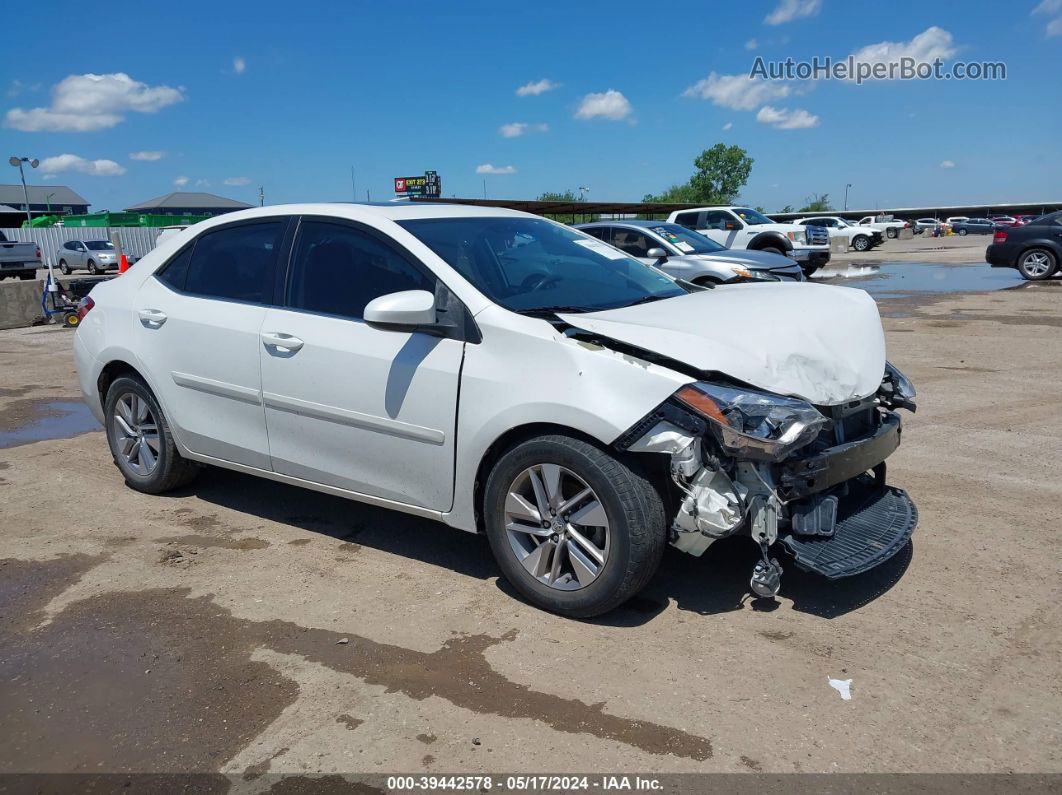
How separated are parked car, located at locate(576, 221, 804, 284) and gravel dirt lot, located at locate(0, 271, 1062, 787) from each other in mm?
8411

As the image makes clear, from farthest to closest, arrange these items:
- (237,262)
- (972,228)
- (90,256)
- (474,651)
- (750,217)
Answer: (972,228)
(90,256)
(750,217)
(237,262)
(474,651)

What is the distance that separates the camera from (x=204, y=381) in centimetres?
478

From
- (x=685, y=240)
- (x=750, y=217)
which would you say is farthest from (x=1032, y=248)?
(x=685, y=240)

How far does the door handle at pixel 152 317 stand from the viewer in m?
5.03

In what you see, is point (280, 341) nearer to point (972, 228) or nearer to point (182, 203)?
point (972, 228)

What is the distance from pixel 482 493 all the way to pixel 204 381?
1.93 m

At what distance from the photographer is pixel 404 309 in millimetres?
3750

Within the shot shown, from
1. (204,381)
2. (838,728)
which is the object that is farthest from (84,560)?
→ (838,728)

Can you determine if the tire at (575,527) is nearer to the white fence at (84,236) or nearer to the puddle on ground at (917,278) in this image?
the puddle on ground at (917,278)

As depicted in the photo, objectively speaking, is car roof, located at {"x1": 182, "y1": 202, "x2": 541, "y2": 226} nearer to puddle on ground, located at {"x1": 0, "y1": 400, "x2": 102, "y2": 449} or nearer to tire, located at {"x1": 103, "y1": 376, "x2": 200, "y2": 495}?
tire, located at {"x1": 103, "y1": 376, "x2": 200, "y2": 495}

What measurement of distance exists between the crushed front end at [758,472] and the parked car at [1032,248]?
17157 millimetres

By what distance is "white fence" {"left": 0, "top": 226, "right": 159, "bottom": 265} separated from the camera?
45188mm

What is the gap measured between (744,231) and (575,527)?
2007 cm

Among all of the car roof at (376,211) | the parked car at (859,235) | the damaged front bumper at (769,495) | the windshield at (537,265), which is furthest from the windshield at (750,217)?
the damaged front bumper at (769,495)
